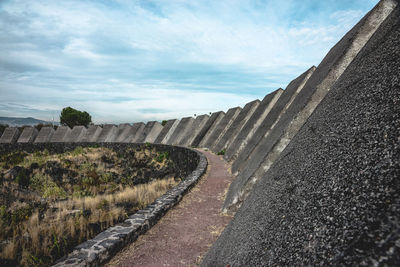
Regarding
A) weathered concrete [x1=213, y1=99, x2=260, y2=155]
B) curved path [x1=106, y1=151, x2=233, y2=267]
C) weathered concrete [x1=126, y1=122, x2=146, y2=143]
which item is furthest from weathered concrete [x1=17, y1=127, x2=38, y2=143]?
curved path [x1=106, y1=151, x2=233, y2=267]

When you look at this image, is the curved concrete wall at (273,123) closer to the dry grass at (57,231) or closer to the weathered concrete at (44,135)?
the dry grass at (57,231)

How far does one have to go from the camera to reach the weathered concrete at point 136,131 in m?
21.4

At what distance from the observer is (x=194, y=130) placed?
54.5 feet

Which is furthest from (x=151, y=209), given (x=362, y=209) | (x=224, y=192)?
(x=362, y=209)

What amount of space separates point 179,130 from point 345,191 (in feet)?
57.6

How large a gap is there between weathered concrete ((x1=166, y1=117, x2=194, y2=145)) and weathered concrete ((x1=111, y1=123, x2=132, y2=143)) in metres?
6.91

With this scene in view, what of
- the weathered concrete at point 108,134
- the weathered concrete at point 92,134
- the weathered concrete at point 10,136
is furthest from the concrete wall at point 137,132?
the weathered concrete at point 10,136

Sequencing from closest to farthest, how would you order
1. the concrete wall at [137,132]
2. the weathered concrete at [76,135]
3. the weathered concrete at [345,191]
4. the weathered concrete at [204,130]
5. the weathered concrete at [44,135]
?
1. the weathered concrete at [345,191]
2. the weathered concrete at [204,130]
3. the concrete wall at [137,132]
4. the weathered concrete at [76,135]
5. the weathered concrete at [44,135]

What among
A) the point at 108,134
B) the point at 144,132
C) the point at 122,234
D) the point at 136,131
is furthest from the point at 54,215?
the point at 108,134

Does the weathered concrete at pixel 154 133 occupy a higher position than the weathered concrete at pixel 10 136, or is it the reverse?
the weathered concrete at pixel 154 133

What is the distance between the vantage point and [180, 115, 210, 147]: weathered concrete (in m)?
16.1

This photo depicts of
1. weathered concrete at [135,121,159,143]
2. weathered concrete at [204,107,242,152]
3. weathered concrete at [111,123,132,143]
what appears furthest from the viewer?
weathered concrete at [111,123,132,143]

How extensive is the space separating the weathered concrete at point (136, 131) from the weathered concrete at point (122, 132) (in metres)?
0.79

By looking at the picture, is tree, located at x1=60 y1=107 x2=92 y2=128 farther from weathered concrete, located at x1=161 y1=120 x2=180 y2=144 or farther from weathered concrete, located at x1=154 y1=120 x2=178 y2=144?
weathered concrete, located at x1=161 y1=120 x2=180 y2=144
